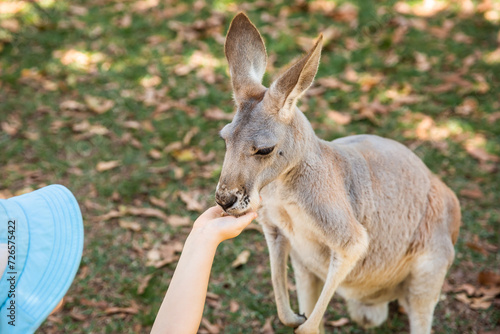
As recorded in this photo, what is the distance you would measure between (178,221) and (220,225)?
5.96ft

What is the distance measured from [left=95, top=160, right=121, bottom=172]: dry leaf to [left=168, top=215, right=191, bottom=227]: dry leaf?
825mm

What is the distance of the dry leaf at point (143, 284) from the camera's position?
3.12 meters

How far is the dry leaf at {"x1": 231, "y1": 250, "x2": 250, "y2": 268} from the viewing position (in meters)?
3.30

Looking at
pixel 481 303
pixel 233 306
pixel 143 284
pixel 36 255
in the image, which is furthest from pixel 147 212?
pixel 481 303

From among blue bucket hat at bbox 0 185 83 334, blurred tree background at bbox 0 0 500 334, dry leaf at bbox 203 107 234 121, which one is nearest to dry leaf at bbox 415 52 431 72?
blurred tree background at bbox 0 0 500 334

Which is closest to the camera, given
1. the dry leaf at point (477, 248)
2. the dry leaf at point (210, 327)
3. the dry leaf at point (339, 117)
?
the dry leaf at point (210, 327)

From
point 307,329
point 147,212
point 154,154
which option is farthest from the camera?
point 154,154

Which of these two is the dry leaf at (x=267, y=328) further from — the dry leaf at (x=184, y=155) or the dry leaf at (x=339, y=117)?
the dry leaf at (x=339, y=117)

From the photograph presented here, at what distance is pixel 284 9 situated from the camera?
585 cm

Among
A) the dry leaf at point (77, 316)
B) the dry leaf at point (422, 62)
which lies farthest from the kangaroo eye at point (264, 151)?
the dry leaf at point (422, 62)

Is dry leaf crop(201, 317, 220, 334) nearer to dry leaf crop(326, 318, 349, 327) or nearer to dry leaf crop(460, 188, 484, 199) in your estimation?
dry leaf crop(326, 318, 349, 327)

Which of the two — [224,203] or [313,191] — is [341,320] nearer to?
[313,191]

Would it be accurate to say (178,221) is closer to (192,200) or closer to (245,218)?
(192,200)

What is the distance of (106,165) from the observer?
411 centimetres
